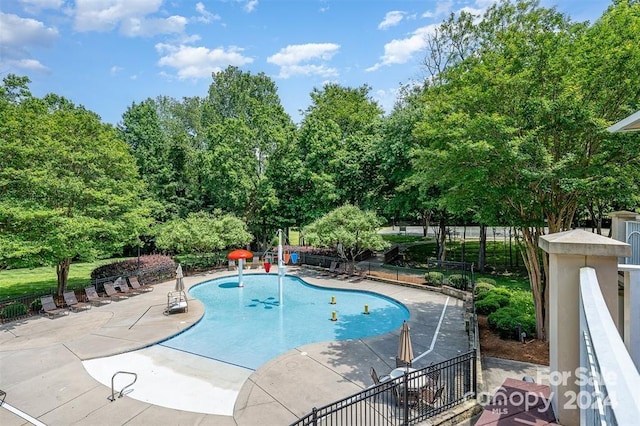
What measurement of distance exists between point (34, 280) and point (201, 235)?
1255 cm

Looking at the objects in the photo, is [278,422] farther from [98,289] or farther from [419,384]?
[98,289]

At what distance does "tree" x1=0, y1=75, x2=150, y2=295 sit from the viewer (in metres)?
14.9

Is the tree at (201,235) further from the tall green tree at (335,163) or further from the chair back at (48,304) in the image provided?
the chair back at (48,304)

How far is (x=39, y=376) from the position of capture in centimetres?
978

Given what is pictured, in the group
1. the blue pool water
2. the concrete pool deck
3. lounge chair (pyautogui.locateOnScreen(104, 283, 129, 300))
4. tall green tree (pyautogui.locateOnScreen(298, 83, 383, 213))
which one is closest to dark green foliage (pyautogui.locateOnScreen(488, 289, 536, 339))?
the concrete pool deck

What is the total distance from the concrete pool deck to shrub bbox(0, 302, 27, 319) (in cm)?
73

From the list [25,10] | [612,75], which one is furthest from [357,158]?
[25,10]

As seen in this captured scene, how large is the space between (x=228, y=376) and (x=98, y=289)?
13.1 meters

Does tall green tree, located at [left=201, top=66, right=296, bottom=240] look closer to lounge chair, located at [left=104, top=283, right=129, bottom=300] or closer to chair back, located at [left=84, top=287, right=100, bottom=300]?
lounge chair, located at [left=104, top=283, right=129, bottom=300]

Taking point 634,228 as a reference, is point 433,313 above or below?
below

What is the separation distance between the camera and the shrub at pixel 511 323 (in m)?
12.4

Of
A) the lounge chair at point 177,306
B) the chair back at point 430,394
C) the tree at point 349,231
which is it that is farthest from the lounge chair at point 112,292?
the chair back at point 430,394

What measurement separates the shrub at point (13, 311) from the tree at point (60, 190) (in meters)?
1.78

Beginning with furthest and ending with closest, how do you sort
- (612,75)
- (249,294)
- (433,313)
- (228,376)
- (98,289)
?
(249,294), (98,289), (433,313), (228,376), (612,75)
